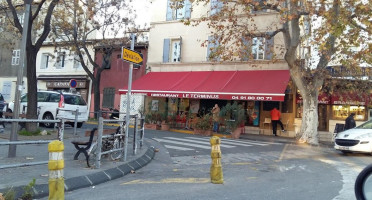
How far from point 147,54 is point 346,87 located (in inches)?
520

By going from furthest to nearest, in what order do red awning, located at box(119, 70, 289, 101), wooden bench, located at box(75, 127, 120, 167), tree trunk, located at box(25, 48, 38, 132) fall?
red awning, located at box(119, 70, 289, 101)
tree trunk, located at box(25, 48, 38, 132)
wooden bench, located at box(75, 127, 120, 167)

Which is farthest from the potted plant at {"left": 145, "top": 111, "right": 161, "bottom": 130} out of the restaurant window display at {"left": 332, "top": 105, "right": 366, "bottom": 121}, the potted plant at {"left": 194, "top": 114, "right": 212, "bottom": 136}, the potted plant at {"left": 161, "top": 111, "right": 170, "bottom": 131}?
the restaurant window display at {"left": 332, "top": 105, "right": 366, "bottom": 121}

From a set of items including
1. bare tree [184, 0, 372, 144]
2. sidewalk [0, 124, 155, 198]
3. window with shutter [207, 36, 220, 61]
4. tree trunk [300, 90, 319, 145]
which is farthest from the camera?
window with shutter [207, 36, 220, 61]

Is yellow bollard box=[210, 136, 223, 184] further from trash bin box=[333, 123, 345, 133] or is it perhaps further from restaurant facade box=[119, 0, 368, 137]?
trash bin box=[333, 123, 345, 133]

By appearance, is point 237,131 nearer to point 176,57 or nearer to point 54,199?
point 176,57

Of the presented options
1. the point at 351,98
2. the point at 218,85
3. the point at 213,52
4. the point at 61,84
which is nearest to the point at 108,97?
the point at 61,84

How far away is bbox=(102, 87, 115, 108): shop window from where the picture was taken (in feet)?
83.9

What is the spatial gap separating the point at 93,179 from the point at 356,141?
896 centimetres

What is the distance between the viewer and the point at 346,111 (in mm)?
18750

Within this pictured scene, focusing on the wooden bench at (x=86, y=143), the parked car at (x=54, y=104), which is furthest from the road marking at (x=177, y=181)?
the parked car at (x=54, y=104)

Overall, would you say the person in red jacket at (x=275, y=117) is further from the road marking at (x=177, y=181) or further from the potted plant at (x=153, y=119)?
the road marking at (x=177, y=181)

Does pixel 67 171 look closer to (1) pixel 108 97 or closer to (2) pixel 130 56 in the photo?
(2) pixel 130 56

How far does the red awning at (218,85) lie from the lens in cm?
1738

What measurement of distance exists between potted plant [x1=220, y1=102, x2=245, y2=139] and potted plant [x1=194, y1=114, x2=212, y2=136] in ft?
2.37
